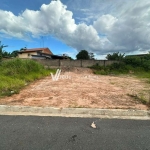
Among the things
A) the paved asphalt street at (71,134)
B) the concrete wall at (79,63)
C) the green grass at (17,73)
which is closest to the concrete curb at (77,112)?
the paved asphalt street at (71,134)

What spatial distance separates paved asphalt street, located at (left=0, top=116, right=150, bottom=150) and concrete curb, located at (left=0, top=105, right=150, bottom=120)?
224mm

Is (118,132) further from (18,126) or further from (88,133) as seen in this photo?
(18,126)

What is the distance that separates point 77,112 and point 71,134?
33.1 inches

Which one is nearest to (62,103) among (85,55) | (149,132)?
(149,132)

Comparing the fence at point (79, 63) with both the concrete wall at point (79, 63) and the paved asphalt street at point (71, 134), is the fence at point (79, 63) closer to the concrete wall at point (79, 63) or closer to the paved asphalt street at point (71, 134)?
the concrete wall at point (79, 63)

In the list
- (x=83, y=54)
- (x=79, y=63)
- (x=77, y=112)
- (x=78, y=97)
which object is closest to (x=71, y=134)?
(x=77, y=112)

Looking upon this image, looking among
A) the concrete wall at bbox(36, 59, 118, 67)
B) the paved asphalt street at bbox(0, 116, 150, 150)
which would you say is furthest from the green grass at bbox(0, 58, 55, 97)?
the concrete wall at bbox(36, 59, 118, 67)

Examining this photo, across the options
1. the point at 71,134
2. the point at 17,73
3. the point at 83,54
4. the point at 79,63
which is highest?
the point at 83,54

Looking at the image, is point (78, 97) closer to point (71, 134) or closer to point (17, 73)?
point (71, 134)

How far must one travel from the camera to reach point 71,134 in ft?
6.26

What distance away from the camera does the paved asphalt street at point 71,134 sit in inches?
65.2

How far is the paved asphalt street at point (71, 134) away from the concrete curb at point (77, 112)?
0.73 ft

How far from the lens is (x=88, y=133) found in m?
1.94

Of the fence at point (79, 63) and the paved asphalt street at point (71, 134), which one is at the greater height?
the fence at point (79, 63)
